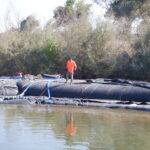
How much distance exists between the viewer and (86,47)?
2719cm

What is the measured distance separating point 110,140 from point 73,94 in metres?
8.46

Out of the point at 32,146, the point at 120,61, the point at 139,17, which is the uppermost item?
the point at 139,17

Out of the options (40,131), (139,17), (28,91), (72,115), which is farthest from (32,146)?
(139,17)

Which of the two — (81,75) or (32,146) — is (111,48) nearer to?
(81,75)

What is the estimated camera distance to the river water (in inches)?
413

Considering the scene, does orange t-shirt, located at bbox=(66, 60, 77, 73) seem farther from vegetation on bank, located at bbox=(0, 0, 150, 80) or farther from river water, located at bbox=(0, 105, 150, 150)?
vegetation on bank, located at bbox=(0, 0, 150, 80)

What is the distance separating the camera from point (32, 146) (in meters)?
10.3

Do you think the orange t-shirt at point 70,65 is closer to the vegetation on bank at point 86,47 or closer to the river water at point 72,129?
the river water at point 72,129

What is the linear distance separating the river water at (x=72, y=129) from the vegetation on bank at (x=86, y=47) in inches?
332

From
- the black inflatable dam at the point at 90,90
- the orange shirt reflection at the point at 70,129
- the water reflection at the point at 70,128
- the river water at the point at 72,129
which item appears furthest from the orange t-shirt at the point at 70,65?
the orange shirt reflection at the point at 70,129

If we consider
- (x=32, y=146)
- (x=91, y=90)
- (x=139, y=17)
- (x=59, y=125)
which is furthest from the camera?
(x=139, y=17)

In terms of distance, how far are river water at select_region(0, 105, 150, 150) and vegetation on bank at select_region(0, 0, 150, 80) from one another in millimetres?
8437

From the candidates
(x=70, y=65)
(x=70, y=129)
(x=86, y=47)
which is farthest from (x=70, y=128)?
(x=86, y=47)

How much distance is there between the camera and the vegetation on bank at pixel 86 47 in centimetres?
2484
